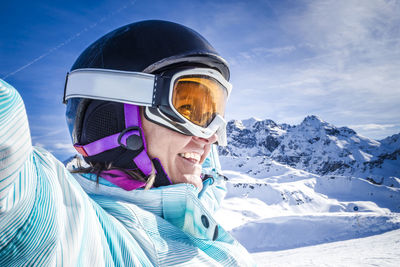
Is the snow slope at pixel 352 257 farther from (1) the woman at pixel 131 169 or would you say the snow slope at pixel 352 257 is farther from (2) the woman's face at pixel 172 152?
(2) the woman's face at pixel 172 152

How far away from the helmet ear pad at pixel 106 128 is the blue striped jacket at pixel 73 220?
0.38 m

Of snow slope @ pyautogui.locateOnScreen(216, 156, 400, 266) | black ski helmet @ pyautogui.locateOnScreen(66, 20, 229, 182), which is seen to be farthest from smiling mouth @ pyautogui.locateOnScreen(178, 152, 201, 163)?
snow slope @ pyautogui.locateOnScreen(216, 156, 400, 266)

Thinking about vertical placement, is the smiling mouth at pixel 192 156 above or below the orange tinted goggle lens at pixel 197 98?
below

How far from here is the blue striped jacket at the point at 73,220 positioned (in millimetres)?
406

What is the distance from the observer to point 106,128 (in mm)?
1826

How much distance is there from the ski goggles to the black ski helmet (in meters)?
0.07

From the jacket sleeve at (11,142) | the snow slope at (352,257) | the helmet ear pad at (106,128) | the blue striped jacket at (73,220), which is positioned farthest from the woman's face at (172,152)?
the snow slope at (352,257)

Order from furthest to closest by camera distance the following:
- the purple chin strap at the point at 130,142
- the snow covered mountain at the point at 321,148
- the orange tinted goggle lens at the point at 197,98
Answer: the snow covered mountain at the point at 321,148
the orange tinted goggle lens at the point at 197,98
the purple chin strap at the point at 130,142

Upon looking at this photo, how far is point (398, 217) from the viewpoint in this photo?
17.2 metres

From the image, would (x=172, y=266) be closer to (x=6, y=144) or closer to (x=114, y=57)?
(x=6, y=144)

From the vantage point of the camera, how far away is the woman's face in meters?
1.76

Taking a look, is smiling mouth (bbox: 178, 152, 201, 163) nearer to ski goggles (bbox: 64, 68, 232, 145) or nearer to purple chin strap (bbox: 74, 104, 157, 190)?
ski goggles (bbox: 64, 68, 232, 145)

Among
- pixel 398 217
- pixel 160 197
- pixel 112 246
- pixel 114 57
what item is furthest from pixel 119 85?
pixel 398 217

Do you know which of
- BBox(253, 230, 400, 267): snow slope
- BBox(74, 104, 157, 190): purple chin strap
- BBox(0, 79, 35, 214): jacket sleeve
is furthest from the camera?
BBox(253, 230, 400, 267): snow slope
